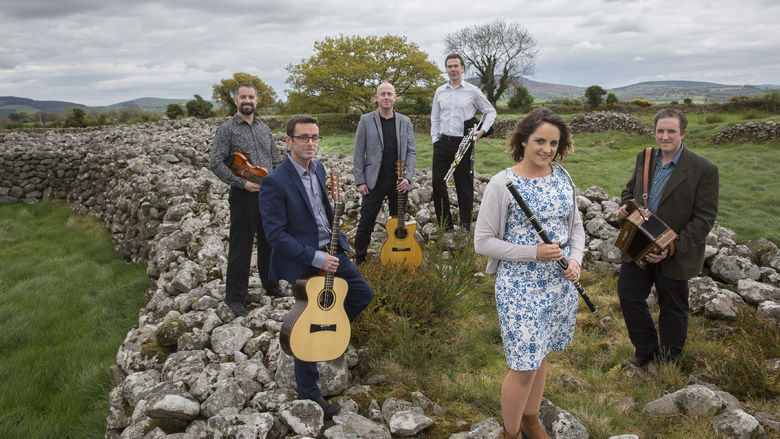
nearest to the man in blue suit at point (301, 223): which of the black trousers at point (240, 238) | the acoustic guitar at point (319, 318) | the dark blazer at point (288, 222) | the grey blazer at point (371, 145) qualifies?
the dark blazer at point (288, 222)

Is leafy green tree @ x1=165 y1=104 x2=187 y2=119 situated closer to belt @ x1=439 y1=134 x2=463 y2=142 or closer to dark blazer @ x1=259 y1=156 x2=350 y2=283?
belt @ x1=439 y1=134 x2=463 y2=142

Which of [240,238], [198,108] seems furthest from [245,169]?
[198,108]

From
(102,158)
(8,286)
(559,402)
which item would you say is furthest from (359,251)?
(102,158)

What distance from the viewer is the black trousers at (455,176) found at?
667cm

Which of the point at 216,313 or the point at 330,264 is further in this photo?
the point at 216,313

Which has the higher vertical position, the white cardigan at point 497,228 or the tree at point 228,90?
the tree at point 228,90

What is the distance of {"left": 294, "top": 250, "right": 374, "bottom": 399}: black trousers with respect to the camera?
3.33 meters

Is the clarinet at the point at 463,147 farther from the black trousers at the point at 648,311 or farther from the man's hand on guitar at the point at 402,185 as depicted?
the black trousers at the point at 648,311

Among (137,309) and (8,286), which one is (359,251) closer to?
(137,309)

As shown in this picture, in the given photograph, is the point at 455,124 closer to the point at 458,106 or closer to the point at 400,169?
the point at 458,106

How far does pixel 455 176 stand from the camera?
22.3 ft

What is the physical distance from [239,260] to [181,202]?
13.0 ft

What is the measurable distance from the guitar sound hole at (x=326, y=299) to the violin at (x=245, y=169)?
1.96 meters

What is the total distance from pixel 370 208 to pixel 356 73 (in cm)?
2728
